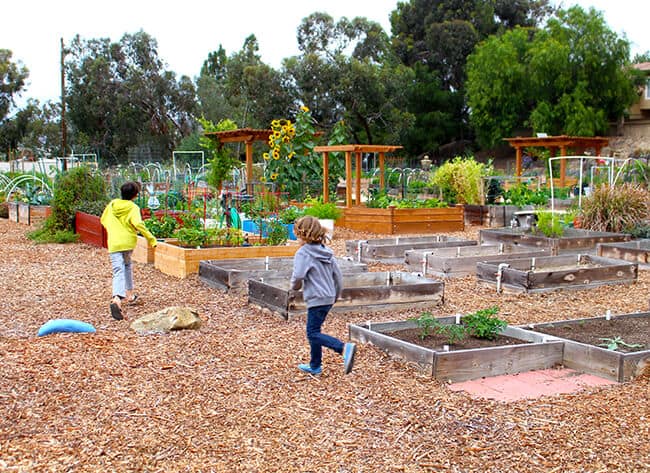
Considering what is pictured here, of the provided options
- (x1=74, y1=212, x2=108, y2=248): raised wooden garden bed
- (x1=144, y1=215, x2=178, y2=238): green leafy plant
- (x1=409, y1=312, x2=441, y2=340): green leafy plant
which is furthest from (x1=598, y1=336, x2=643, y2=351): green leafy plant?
(x1=74, y1=212, x2=108, y2=248): raised wooden garden bed

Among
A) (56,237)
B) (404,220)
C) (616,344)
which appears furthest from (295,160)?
(616,344)

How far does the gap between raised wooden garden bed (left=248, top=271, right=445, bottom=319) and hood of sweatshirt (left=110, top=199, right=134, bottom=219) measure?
141cm

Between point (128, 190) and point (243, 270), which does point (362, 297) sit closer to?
point (243, 270)

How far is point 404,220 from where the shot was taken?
49.2 ft

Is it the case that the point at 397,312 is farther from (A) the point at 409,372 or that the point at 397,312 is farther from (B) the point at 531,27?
(B) the point at 531,27

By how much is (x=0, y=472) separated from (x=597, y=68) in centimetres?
4187

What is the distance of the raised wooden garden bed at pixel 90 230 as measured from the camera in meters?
12.4

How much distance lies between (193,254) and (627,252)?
6047 mm

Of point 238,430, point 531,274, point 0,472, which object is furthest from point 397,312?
point 0,472

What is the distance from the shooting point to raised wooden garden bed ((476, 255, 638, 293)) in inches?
333

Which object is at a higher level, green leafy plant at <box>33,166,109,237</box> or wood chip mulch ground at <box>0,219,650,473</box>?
green leafy plant at <box>33,166,109,237</box>

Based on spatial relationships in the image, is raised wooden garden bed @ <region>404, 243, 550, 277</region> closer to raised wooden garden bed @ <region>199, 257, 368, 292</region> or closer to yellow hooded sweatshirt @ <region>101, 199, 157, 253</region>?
raised wooden garden bed @ <region>199, 257, 368, 292</region>

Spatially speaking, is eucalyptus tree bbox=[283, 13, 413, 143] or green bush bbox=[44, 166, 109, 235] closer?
green bush bbox=[44, 166, 109, 235]

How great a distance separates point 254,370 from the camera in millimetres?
5215
